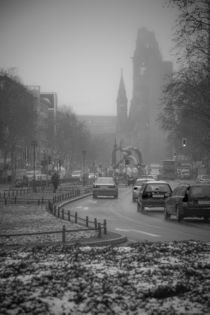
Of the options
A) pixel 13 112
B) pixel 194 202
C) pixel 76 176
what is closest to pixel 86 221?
pixel 194 202

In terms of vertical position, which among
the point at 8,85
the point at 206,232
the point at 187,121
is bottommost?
the point at 206,232

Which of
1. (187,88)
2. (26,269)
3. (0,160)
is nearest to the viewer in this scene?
(26,269)

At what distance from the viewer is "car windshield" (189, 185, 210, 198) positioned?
2481 cm

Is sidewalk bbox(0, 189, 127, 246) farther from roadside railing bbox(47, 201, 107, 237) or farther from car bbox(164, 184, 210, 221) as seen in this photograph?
car bbox(164, 184, 210, 221)

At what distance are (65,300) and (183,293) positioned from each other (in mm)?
1688

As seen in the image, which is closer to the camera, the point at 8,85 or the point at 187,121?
the point at 187,121

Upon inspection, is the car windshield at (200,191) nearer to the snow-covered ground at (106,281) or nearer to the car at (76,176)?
the snow-covered ground at (106,281)

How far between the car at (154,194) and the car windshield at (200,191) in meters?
7.34

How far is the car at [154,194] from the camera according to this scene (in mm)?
32656

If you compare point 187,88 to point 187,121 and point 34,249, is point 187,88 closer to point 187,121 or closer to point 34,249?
point 187,121

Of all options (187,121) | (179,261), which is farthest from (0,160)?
A: (179,261)

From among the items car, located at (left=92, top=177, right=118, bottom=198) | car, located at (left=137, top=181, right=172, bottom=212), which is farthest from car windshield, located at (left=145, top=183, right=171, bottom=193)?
car, located at (left=92, top=177, right=118, bottom=198)

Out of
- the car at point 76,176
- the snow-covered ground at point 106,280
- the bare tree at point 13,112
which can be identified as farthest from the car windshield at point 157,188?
the car at point 76,176

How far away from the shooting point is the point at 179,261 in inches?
458
